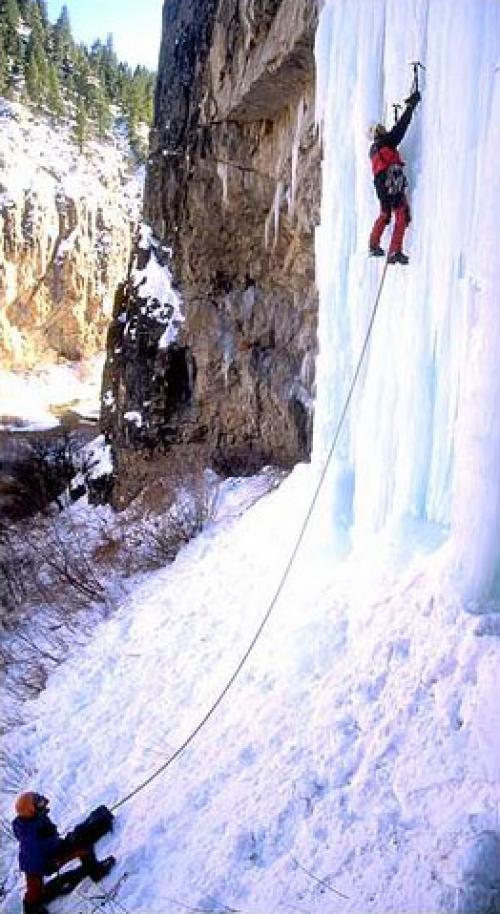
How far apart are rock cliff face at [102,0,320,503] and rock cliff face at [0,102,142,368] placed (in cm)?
1910

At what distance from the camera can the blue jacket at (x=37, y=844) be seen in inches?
191

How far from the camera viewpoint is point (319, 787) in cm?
466

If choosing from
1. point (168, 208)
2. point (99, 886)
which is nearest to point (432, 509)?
point (99, 886)

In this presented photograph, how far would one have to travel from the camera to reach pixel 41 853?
16.0ft

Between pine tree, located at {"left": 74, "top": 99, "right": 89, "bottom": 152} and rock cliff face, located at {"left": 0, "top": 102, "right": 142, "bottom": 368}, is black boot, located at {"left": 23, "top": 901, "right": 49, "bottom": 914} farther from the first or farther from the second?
pine tree, located at {"left": 74, "top": 99, "right": 89, "bottom": 152}

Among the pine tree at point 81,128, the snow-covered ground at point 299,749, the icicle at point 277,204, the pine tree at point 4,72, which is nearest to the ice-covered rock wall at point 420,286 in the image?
the snow-covered ground at point 299,749

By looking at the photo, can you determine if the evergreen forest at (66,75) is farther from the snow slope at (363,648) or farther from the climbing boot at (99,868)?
the climbing boot at (99,868)

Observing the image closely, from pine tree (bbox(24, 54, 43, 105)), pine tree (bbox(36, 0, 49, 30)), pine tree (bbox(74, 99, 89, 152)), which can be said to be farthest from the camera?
pine tree (bbox(36, 0, 49, 30))

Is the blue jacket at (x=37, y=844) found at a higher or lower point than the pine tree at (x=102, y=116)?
lower

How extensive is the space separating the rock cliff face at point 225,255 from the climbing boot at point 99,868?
8.30 m

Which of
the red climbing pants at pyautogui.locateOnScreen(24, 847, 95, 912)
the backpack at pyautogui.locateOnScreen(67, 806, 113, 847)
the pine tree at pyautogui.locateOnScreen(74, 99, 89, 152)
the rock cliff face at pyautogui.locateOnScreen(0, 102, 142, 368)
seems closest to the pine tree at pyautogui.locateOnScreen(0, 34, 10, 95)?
the rock cliff face at pyautogui.locateOnScreen(0, 102, 142, 368)

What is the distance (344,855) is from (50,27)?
50516 millimetres

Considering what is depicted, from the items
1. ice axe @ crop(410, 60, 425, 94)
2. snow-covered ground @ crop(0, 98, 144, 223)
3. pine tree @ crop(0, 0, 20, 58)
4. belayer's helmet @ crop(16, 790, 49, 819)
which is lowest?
belayer's helmet @ crop(16, 790, 49, 819)

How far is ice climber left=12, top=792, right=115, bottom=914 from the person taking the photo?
15.9 feet
